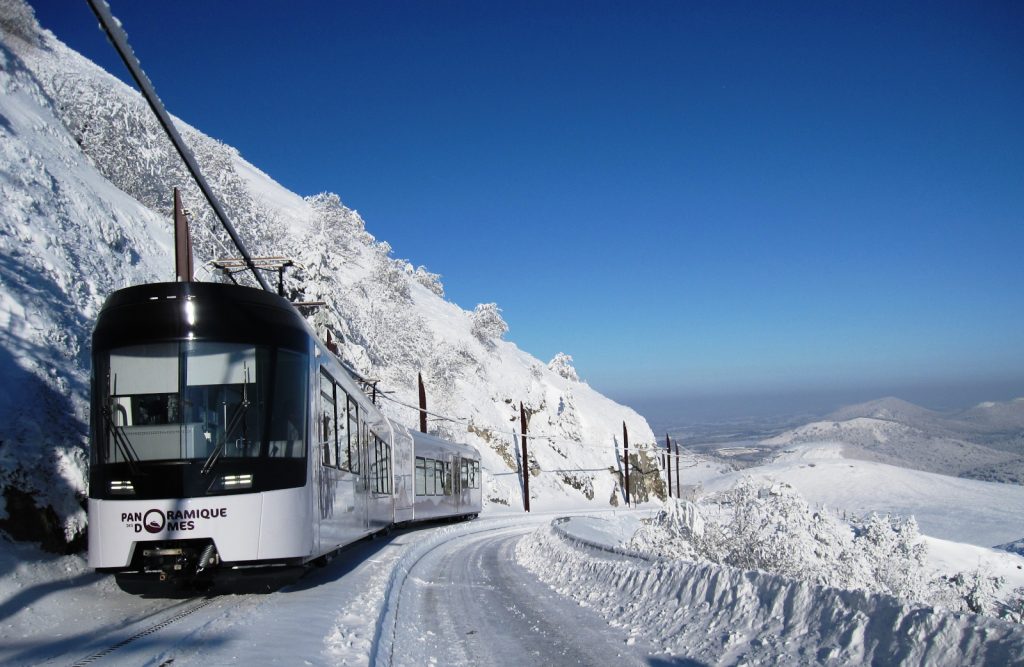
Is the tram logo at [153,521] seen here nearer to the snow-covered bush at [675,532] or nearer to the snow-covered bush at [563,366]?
the snow-covered bush at [675,532]

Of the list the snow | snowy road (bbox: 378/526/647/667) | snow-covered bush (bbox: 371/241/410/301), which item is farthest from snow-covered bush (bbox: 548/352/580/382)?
snowy road (bbox: 378/526/647/667)

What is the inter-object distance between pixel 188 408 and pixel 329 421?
2.71 meters

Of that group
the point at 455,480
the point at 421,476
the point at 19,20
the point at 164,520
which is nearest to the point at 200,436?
the point at 164,520

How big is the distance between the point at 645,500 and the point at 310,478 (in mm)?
65024

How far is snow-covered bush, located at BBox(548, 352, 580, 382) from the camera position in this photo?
84812mm

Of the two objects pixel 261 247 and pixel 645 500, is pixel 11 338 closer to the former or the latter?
pixel 261 247

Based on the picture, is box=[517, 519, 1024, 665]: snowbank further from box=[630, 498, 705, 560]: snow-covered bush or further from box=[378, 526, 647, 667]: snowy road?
box=[630, 498, 705, 560]: snow-covered bush

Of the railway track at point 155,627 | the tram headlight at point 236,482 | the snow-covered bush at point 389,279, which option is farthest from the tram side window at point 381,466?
the snow-covered bush at point 389,279

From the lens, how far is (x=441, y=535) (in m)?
24.5

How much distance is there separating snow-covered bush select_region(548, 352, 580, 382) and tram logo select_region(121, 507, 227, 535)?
3001 inches

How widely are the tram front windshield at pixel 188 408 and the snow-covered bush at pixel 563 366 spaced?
75634 millimetres

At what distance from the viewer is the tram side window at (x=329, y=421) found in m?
10.7

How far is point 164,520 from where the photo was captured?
8.34 meters

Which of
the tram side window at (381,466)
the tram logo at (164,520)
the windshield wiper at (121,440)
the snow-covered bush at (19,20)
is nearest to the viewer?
the tram logo at (164,520)
